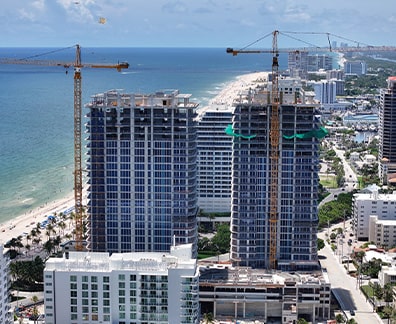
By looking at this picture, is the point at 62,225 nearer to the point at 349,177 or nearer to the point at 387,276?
the point at 387,276

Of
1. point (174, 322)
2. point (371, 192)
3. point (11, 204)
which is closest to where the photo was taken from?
point (174, 322)

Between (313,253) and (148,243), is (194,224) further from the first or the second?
(313,253)

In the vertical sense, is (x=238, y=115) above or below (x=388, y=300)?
above

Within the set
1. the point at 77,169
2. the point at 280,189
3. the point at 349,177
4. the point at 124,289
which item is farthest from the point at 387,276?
the point at 349,177

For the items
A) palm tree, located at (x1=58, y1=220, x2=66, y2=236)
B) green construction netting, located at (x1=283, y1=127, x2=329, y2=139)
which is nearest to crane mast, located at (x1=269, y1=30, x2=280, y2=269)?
green construction netting, located at (x1=283, y1=127, x2=329, y2=139)

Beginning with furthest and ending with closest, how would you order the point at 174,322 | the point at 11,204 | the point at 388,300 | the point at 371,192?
the point at 11,204 < the point at 371,192 < the point at 388,300 < the point at 174,322

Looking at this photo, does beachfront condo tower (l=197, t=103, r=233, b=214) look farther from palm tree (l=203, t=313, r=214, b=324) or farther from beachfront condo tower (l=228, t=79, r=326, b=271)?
palm tree (l=203, t=313, r=214, b=324)

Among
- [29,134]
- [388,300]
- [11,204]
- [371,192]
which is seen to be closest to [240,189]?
[388,300]
